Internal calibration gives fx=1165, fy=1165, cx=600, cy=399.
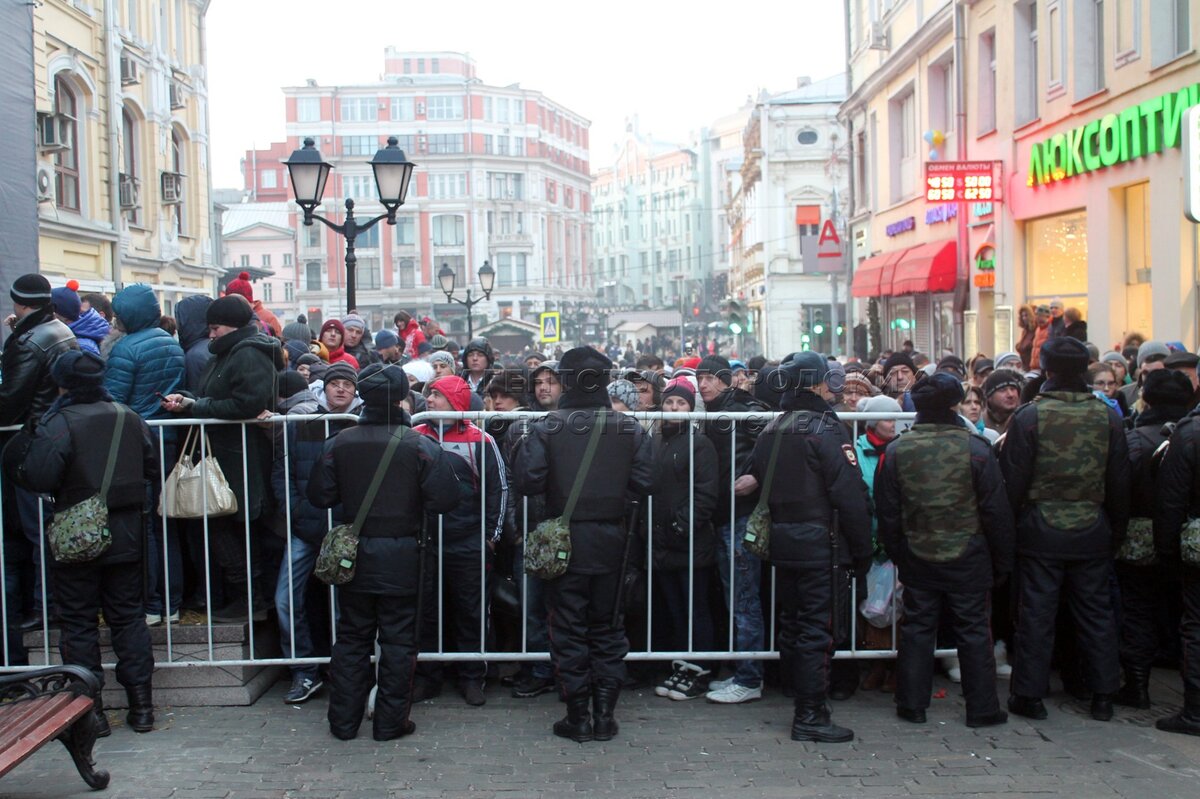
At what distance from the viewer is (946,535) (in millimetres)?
5688

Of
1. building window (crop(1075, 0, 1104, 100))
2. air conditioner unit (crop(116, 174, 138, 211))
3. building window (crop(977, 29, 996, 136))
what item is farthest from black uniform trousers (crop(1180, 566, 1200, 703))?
air conditioner unit (crop(116, 174, 138, 211))

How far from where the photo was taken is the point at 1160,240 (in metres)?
12.8

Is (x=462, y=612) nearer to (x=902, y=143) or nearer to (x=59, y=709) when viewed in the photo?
(x=59, y=709)

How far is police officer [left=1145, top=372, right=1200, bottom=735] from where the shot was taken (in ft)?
18.3

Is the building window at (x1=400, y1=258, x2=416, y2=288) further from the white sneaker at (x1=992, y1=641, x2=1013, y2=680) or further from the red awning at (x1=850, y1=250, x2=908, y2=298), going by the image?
the white sneaker at (x1=992, y1=641, x2=1013, y2=680)

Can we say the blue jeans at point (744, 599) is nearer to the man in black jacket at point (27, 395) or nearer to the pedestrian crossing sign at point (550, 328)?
the man in black jacket at point (27, 395)

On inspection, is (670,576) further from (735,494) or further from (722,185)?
(722,185)

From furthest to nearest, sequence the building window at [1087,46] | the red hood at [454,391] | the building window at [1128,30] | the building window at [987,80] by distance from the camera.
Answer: the building window at [987,80], the building window at [1087,46], the building window at [1128,30], the red hood at [454,391]

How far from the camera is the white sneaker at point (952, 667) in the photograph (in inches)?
255

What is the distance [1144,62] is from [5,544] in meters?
12.3

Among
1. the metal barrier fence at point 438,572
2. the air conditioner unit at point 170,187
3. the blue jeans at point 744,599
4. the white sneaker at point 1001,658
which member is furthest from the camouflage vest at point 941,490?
the air conditioner unit at point 170,187

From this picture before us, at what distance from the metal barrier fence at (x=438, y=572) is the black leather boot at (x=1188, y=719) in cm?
112

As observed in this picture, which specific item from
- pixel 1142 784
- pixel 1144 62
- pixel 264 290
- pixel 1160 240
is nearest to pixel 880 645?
pixel 1142 784

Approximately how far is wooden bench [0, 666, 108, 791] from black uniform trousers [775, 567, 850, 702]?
3207 millimetres
